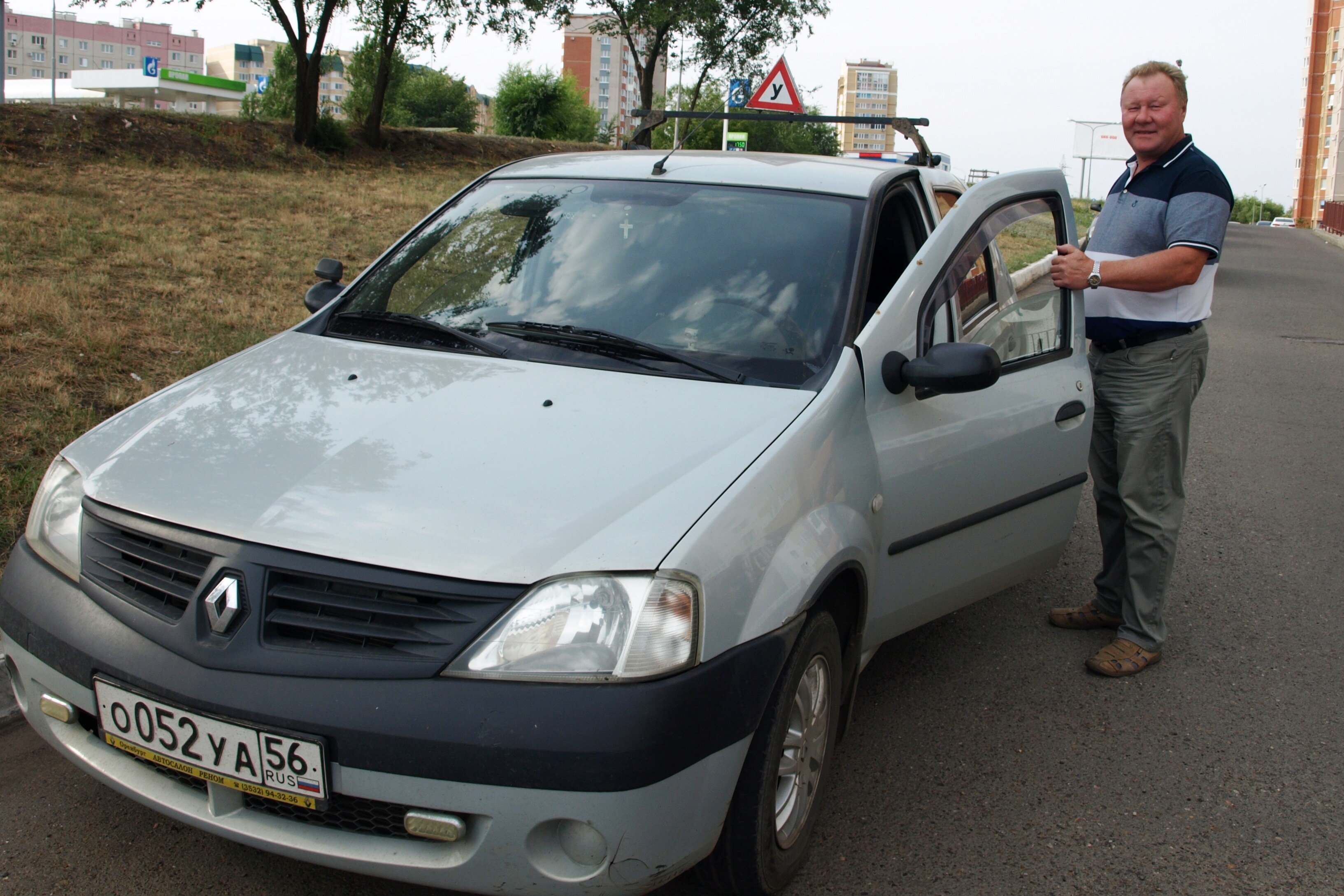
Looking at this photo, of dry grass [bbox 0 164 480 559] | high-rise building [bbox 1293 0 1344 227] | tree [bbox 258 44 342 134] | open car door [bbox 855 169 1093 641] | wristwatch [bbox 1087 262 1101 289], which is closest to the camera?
open car door [bbox 855 169 1093 641]

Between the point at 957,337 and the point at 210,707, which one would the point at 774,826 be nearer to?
the point at 210,707

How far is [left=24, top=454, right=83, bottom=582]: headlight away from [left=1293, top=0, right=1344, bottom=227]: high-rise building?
120 metres

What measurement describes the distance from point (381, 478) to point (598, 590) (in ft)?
1.84

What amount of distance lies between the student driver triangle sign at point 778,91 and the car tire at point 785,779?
9.61 metres

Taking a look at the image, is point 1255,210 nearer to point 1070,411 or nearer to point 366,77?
point 366,77

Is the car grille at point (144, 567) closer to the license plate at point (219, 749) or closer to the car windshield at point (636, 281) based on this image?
the license plate at point (219, 749)

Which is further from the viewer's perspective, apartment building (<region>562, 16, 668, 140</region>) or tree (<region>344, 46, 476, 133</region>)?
apartment building (<region>562, 16, 668, 140</region>)

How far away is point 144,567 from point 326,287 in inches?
70.0

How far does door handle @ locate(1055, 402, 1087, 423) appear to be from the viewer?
3.61m

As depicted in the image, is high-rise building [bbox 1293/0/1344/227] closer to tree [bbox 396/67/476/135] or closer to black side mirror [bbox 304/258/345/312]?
tree [bbox 396/67/476/135]

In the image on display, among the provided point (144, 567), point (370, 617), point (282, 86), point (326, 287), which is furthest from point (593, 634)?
point (282, 86)

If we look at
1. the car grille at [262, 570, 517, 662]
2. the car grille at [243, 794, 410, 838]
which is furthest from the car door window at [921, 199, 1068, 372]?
the car grille at [243, 794, 410, 838]

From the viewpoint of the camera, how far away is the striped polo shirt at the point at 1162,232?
367 cm

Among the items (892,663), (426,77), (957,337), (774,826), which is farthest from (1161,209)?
(426,77)
